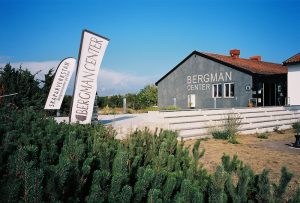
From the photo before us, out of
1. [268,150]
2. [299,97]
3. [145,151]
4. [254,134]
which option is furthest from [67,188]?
[299,97]

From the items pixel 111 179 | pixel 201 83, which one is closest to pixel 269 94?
pixel 201 83

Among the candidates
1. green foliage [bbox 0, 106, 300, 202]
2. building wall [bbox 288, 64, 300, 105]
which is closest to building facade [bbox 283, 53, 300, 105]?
building wall [bbox 288, 64, 300, 105]

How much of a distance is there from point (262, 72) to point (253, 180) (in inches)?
1034

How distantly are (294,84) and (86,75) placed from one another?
22.1m

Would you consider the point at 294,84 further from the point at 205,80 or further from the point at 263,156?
the point at 263,156

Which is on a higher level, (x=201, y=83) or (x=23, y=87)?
(x=201, y=83)

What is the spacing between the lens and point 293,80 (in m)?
24.8

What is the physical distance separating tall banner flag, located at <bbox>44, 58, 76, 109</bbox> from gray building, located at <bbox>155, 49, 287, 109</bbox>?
18.7 meters

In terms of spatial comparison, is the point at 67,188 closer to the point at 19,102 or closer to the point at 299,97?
the point at 19,102

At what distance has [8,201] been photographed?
1856mm

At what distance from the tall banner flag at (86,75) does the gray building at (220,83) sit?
21300 millimetres

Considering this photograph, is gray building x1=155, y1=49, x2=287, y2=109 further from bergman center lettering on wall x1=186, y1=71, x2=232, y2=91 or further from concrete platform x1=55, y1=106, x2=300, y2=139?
concrete platform x1=55, y1=106, x2=300, y2=139

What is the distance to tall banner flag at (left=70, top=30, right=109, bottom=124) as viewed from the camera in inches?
299

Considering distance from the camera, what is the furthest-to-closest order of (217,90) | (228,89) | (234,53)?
(234,53)
(217,90)
(228,89)
